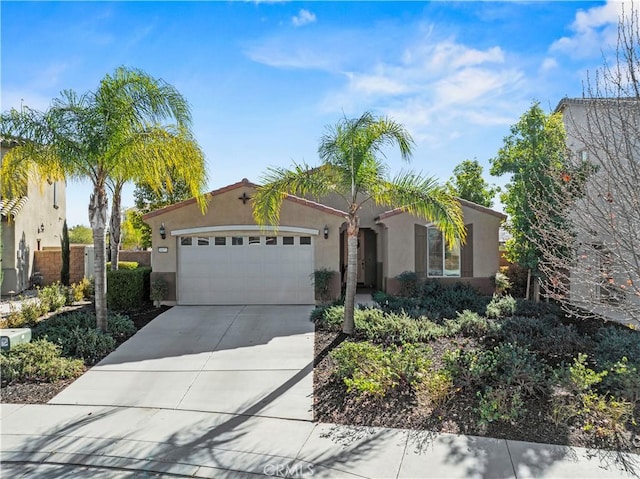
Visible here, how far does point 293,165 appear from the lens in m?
9.57

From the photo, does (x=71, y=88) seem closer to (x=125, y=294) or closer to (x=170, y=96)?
(x=170, y=96)

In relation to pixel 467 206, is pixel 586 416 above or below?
below

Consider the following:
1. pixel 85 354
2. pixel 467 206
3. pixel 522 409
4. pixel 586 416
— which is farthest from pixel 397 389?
pixel 467 206

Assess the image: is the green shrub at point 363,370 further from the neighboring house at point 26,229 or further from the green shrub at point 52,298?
the neighboring house at point 26,229

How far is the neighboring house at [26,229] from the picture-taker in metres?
16.5

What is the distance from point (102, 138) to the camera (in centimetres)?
916

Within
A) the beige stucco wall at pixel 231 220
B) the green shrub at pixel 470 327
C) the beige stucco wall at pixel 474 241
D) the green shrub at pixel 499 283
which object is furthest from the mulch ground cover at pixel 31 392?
the green shrub at pixel 499 283

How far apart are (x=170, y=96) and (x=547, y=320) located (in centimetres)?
1018

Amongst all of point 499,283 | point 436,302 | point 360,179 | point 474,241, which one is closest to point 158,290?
point 360,179

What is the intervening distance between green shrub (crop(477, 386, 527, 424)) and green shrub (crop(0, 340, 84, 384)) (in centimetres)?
664

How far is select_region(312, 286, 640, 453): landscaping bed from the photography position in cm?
548

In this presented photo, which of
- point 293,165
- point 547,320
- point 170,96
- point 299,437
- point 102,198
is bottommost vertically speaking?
point 299,437

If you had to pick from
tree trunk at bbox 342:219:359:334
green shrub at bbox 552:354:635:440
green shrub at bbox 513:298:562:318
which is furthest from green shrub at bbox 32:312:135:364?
green shrub at bbox 513:298:562:318

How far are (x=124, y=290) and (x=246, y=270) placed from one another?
3.64 metres
